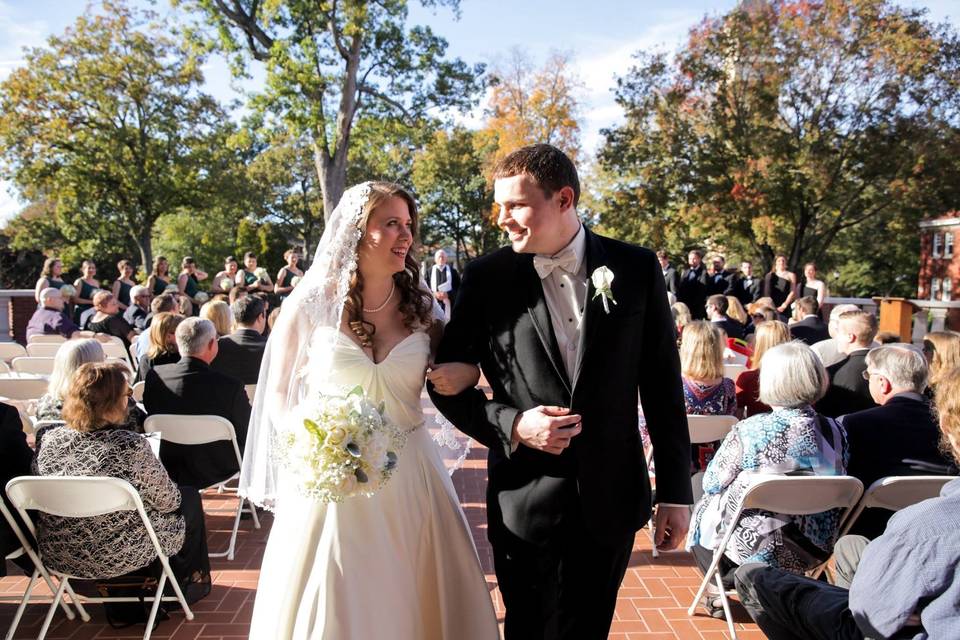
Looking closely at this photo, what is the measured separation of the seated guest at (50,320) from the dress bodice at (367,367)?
314 inches

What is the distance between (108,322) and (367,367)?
7.41 metres

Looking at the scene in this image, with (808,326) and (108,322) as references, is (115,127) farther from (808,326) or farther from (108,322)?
(808,326)

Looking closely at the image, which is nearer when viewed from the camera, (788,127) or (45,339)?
(45,339)

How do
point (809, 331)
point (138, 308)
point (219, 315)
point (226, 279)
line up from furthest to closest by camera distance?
point (226, 279), point (138, 308), point (809, 331), point (219, 315)

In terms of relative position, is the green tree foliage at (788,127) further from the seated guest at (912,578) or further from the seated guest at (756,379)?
the seated guest at (912,578)

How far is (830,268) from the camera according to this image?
139 feet

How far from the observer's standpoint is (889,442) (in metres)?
3.68

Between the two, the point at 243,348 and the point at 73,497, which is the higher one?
the point at 243,348

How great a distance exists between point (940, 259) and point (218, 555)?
132ft

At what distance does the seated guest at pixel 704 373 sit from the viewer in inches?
189

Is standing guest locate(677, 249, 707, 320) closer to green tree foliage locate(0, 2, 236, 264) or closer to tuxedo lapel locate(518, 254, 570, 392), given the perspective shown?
tuxedo lapel locate(518, 254, 570, 392)

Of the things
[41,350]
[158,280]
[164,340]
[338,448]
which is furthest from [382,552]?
[158,280]

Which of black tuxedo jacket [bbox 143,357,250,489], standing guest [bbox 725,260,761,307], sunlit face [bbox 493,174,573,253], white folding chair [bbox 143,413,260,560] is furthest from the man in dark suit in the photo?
standing guest [bbox 725,260,761,307]

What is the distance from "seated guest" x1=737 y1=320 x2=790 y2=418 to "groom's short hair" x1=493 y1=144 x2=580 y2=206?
3.67 metres
